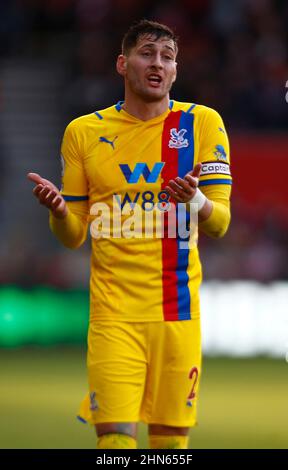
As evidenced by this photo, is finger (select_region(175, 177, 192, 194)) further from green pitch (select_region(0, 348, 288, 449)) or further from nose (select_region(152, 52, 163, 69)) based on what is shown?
green pitch (select_region(0, 348, 288, 449))

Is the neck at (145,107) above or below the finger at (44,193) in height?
above

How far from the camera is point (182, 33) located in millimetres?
19328

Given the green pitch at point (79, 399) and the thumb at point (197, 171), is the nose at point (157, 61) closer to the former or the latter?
the thumb at point (197, 171)

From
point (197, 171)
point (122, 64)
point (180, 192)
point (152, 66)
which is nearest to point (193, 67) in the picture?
point (122, 64)

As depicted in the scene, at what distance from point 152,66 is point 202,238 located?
408 inches

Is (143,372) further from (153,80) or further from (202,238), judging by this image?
(202,238)

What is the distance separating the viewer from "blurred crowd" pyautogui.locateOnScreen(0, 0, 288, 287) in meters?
16.6

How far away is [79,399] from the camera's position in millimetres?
11562

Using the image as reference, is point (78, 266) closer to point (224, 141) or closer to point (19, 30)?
point (19, 30)

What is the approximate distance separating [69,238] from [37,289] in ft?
30.4

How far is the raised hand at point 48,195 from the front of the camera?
6.43 metres

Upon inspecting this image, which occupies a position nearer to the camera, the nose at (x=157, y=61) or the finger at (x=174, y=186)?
the finger at (x=174, y=186)

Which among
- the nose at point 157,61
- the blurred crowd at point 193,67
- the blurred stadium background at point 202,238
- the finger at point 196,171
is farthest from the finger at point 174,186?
the blurred crowd at point 193,67

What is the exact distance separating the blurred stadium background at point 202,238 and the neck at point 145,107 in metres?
4.10
